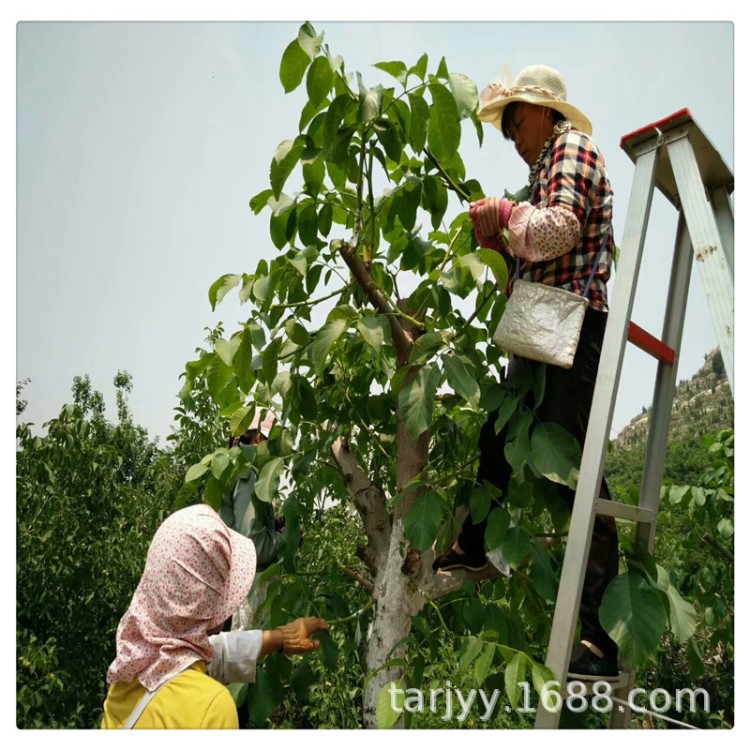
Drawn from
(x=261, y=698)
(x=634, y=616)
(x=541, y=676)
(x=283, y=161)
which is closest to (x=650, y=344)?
(x=634, y=616)

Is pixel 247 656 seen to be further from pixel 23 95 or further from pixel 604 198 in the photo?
pixel 23 95

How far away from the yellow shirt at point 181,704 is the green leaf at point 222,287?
28.6 inches

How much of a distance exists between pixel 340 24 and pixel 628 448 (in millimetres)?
1625

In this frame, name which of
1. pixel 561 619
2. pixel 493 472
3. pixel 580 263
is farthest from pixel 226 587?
pixel 580 263

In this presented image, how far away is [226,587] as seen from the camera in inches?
46.6

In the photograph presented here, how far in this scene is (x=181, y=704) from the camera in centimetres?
109

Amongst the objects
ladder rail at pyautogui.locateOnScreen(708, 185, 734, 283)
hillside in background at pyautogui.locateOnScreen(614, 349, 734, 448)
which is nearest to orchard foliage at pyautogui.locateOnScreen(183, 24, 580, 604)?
ladder rail at pyautogui.locateOnScreen(708, 185, 734, 283)

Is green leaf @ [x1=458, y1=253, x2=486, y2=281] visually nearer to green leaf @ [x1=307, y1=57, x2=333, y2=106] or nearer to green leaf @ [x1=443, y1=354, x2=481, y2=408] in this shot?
green leaf @ [x1=443, y1=354, x2=481, y2=408]

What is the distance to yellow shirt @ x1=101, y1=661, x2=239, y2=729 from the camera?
3.58 ft

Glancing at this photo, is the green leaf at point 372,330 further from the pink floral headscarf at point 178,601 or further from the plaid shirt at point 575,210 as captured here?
the pink floral headscarf at point 178,601

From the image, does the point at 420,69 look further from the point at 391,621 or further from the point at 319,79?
the point at 391,621

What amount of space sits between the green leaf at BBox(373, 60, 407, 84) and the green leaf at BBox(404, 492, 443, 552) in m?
0.73

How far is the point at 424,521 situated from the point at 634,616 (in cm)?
38

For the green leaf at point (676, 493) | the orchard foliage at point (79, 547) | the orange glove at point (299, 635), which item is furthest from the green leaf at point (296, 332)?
the orchard foliage at point (79, 547)
